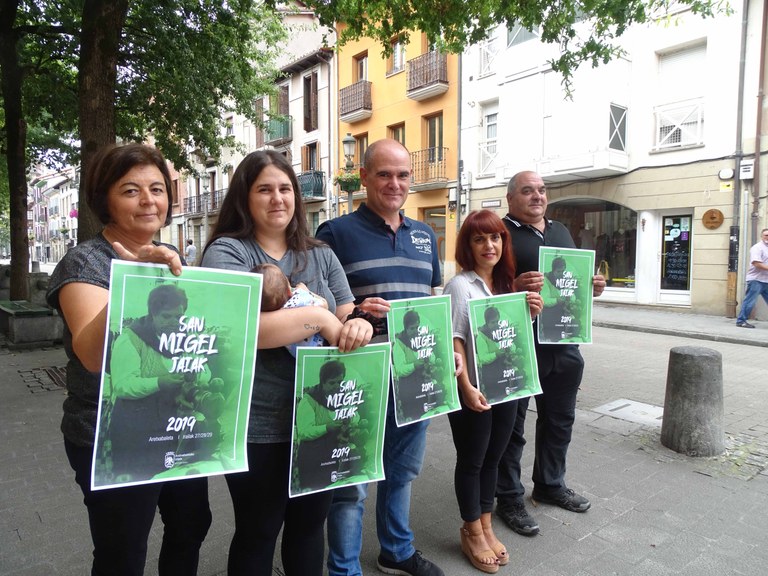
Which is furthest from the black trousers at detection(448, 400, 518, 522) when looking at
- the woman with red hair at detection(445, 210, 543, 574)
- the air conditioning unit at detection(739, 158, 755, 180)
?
the air conditioning unit at detection(739, 158, 755, 180)

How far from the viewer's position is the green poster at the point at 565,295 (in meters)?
3.06

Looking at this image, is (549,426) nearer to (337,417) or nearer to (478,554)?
(478,554)

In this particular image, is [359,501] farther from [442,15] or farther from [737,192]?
[737,192]

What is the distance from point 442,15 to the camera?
21.3 ft

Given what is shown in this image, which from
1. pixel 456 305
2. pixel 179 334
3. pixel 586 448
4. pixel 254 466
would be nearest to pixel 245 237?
pixel 179 334

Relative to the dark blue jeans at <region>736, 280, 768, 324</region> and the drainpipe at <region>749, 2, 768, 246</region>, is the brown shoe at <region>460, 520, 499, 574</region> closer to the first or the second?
the dark blue jeans at <region>736, 280, 768, 324</region>

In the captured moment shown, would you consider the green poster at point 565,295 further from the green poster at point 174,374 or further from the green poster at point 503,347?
the green poster at point 174,374

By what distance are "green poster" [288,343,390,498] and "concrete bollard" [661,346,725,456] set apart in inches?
130

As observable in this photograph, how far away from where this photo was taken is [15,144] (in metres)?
10.2

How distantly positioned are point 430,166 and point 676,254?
9.49 meters

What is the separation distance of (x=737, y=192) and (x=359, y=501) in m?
13.2

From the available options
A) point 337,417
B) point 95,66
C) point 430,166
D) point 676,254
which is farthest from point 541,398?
point 430,166

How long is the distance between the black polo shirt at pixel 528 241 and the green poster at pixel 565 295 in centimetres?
10

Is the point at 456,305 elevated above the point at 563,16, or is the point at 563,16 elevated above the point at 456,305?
the point at 563,16
